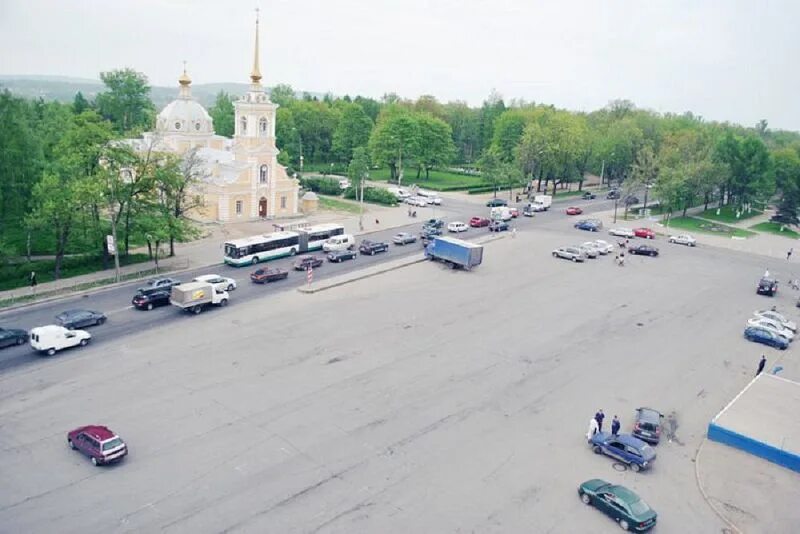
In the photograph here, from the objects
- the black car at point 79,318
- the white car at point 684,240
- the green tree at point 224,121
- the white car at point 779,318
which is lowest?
the black car at point 79,318

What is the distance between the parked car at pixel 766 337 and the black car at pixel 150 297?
37065mm

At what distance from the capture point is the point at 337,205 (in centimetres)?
8369

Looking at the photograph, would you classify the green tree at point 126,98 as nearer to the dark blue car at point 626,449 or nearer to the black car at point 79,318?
the black car at point 79,318

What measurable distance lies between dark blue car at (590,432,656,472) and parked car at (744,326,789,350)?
62.3 ft

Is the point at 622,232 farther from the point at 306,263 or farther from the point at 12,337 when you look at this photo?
the point at 12,337

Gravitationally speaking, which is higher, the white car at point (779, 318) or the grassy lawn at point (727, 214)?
the grassy lawn at point (727, 214)

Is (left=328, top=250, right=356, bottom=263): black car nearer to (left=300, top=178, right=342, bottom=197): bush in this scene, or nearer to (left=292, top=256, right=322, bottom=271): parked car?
(left=292, top=256, right=322, bottom=271): parked car

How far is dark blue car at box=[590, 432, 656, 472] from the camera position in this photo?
25.8m

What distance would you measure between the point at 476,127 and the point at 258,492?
452 ft

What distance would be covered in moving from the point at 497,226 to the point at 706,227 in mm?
29570

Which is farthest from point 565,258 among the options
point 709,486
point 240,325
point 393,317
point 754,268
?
point 709,486

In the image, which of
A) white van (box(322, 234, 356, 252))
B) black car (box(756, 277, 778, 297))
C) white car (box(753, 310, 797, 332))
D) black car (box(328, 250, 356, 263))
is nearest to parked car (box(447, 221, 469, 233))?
white van (box(322, 234, 356, 252))

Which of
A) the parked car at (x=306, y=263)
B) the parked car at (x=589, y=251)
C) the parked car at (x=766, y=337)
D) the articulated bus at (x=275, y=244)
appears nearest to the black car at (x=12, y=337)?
the articulated bus at (x=275, y=244)

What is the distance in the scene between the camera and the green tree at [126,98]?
121812mm
